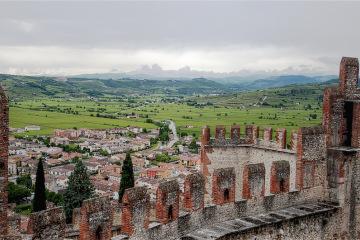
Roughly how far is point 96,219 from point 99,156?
5503 inches

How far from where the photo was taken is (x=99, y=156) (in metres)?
149

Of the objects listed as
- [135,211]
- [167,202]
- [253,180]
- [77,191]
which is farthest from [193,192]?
[77,191]

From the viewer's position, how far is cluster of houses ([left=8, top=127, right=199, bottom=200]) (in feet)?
348

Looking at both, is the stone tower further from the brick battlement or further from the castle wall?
the castle wall

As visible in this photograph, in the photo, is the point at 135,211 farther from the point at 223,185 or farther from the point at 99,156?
the point at 99,156

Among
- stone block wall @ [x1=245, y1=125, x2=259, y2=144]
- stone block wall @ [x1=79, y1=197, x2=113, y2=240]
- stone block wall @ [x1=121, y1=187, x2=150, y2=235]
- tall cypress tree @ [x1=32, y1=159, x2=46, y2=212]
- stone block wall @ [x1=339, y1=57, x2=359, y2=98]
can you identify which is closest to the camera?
stone block wall @ [x1=79, y1=197, x2=113, y2=240]

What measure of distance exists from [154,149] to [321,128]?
137436mm

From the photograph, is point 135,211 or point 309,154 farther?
point 309,154

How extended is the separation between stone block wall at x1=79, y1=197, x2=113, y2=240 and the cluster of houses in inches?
2973

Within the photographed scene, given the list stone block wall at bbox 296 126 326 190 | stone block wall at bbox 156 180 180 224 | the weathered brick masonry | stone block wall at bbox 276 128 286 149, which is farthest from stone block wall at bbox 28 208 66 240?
stone block wall at bbox 276 128 286 149

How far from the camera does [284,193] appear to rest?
16688 mm

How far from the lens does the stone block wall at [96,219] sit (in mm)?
10992

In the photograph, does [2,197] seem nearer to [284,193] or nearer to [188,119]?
[284,193]

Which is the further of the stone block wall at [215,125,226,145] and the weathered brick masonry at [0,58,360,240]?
the stone block wall at [215,125,226,145]
